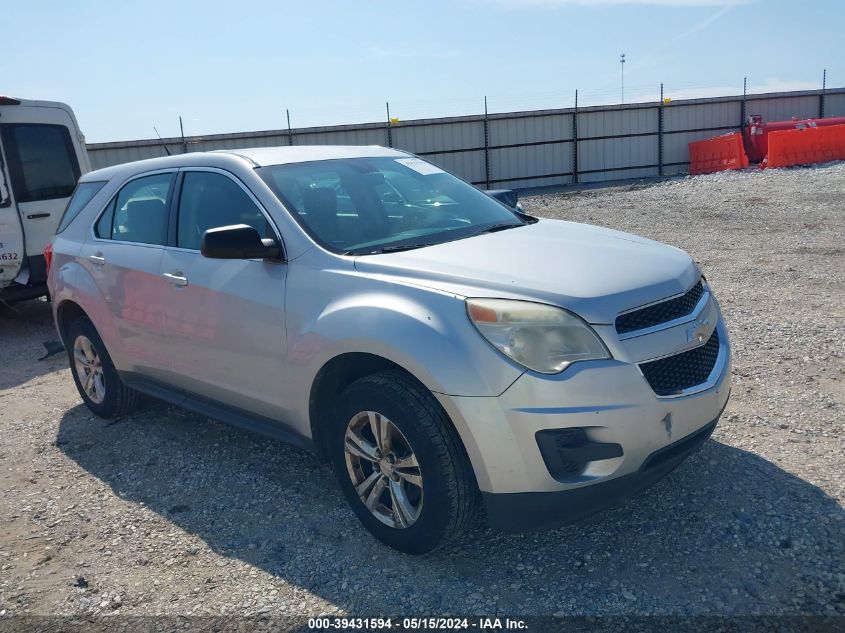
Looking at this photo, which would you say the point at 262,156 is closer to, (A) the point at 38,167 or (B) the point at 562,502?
(B) the point at 562,502

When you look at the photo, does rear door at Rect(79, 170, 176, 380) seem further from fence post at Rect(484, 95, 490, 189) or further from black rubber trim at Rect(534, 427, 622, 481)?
fence post at Rect(484, 95, 490, 189)

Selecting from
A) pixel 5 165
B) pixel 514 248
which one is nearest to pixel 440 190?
pixel 514 248

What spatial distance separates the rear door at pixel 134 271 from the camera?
446 centimetres

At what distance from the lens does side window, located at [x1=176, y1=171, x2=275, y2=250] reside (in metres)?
3.97

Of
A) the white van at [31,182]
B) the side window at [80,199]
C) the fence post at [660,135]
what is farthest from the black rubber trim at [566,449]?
the fence post at [660,135]

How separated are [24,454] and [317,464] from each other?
6.83 feet

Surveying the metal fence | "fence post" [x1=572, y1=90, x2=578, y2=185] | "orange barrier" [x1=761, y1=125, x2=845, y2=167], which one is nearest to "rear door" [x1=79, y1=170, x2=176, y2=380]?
the metal fence

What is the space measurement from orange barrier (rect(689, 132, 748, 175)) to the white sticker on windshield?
64.9ft

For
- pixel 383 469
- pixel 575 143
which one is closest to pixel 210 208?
pixel 383 469

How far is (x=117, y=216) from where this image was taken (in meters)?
5.01

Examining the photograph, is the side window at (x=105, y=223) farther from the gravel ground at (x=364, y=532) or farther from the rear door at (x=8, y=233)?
the rear door at (x=8, y=233)

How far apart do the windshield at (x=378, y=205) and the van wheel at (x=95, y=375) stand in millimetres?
2078

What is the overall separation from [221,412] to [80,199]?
2.25m

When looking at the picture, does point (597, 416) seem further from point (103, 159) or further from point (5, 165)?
point (103, 159)
